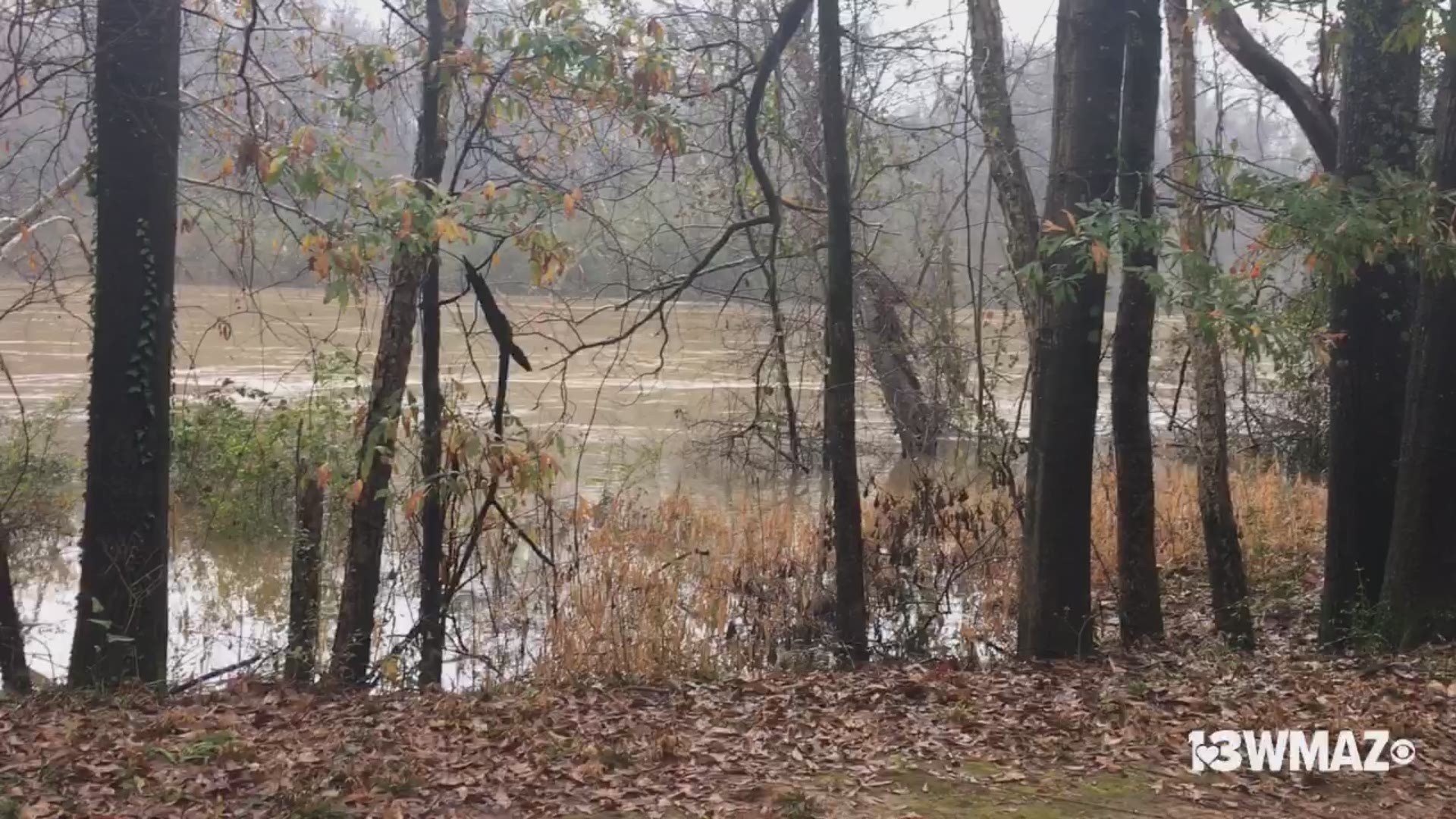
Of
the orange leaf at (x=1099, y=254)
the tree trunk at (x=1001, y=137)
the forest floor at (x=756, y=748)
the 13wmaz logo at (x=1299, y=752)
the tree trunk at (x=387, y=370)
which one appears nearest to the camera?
the forest floor at (x=756, y=748)

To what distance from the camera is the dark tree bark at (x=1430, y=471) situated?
20.0 feet

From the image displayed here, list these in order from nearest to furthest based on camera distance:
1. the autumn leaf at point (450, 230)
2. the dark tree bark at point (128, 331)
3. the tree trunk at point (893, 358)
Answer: the autumn leaf at point (450, 230) < the dark tree bark at point (128, 331) < the tree trunk at point (893, 358)

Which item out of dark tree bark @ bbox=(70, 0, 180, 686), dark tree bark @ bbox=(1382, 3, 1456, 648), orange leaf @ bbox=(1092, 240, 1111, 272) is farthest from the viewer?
dark tree bark @ bbox=(1382, 3, 1456, 648)

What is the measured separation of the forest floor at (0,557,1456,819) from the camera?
4109mm

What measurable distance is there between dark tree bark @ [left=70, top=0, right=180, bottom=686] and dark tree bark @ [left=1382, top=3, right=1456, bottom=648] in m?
6.52

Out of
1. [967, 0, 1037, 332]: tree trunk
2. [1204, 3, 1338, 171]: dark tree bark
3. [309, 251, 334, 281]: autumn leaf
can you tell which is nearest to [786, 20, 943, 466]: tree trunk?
[967, 0, 1037, 332]: tree trunk

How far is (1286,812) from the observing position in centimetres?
403

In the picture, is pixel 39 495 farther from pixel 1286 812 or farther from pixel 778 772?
pixel 1286 812

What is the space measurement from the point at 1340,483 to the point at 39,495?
39.3 feet

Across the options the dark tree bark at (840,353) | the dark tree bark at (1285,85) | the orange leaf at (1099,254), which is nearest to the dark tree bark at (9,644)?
the dark tree bark at (840,353)

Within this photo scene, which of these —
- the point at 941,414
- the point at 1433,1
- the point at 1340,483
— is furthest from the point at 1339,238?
the point at 941,414

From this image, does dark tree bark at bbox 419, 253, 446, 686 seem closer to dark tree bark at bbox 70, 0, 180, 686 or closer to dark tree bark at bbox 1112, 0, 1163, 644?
dark tree bark at bbox 70, 0, 180, 686

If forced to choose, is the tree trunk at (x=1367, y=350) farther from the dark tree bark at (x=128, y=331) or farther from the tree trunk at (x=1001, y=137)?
the dark tree bark at (x=128, y=331)

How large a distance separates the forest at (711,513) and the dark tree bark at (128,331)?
0.02m
